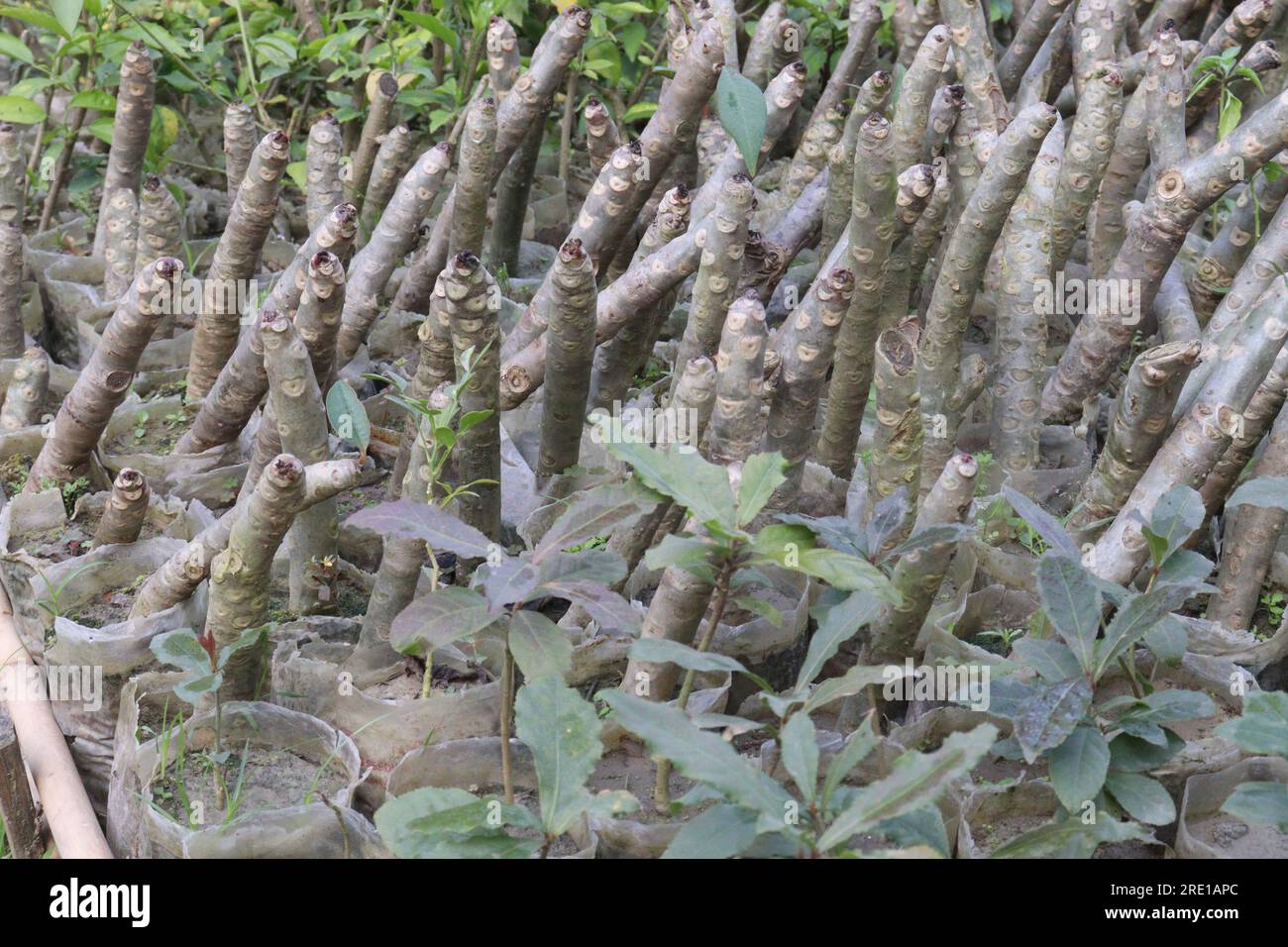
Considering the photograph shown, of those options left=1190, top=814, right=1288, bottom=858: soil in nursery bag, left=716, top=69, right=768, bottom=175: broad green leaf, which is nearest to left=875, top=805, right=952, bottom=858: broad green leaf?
left=1190, top=814, right=1288, bottom=858: soil in nursery bag

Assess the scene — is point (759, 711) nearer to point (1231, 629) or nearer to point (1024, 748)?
point (1024, 748)

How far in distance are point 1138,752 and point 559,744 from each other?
679 mm

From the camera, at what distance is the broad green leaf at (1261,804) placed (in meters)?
1.31

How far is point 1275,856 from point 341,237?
1.63 m

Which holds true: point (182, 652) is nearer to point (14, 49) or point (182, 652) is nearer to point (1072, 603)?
point (1072, 603)

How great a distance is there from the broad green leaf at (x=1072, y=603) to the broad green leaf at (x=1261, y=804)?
25 cm

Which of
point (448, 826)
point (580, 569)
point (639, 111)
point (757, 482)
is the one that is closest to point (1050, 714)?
point (757, 482)

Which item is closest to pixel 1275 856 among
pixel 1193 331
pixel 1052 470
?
pixel 1052 470

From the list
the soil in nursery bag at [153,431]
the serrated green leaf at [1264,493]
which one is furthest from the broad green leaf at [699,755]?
the soil in nursery bag at [153,431]

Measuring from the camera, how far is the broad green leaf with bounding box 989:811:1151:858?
134cm

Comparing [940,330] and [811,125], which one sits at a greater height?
[811,125]

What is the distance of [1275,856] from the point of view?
1.65 metres
